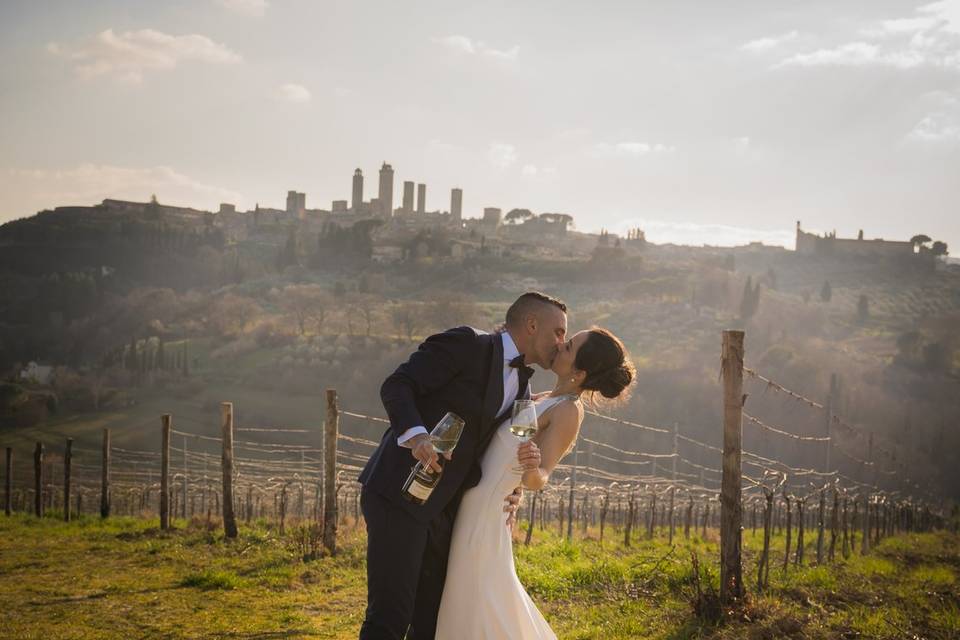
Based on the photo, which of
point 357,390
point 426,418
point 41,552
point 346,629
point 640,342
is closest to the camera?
point 426,418

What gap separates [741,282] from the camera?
98.2m

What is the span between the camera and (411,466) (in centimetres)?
314

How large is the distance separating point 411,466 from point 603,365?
936 millimetres

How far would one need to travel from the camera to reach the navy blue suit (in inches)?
120

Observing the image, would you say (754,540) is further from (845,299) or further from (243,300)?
(845,299)

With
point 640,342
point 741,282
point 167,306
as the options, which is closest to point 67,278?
point 167,306

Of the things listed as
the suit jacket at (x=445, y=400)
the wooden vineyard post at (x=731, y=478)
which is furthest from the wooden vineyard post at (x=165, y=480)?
the suit jacket at (x=445, y=400)

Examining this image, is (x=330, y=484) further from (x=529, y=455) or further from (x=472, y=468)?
(x=529, y=455)

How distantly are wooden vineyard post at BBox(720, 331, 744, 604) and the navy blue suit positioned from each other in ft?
9.11

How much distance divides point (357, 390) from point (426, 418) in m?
62.4

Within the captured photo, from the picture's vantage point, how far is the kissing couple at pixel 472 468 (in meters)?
3.09

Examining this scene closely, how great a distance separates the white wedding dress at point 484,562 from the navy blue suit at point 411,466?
52 millimetres

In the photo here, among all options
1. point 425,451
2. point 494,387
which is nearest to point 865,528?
point 494,387

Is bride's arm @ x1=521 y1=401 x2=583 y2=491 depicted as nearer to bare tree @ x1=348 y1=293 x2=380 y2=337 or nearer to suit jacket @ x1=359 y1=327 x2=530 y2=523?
suit jacket @ x1=359 y1=327 x2=530 y2=523
